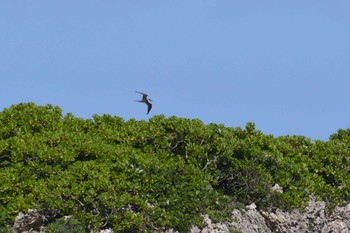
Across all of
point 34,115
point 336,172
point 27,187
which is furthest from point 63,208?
point 336,172

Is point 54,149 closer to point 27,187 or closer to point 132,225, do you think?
point 27,187

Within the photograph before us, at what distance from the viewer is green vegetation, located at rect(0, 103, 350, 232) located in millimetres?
17078

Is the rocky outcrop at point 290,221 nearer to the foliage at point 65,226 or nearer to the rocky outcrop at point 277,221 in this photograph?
the rocky outcrop at point 277,221

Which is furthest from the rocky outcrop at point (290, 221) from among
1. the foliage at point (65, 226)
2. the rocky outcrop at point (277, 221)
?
the foliage at point (65, 226)

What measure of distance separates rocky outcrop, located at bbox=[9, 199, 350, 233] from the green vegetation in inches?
8.5

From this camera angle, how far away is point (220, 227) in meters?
18.0

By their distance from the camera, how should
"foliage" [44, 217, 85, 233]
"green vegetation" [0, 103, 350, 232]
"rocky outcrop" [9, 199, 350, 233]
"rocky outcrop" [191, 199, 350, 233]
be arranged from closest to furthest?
1. "foliage" [44, 217, 85, 233]
2. "green vegetation" [0, 103, 350, 232]
3. "rocky outcrop" [9, 199, 350, 233]
4. "rocky outcrop" [191, 199, 350, 233]

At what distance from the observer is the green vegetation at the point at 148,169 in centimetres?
1708

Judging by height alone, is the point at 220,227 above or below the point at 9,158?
below

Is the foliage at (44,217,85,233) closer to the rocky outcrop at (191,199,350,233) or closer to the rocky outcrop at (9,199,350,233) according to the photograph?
the rocky outcrop at (9,199,350,233)

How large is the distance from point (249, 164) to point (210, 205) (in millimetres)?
1571

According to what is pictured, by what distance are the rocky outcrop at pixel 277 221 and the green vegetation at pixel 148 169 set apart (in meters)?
0.22

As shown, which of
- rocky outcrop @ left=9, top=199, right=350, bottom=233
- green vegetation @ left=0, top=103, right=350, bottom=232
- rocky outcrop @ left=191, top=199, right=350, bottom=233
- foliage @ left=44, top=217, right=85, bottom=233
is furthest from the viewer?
rocky outcrop @ left=191, top=199, right=350, bottom=233

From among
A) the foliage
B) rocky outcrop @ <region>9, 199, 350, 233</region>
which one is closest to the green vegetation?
the foliage
